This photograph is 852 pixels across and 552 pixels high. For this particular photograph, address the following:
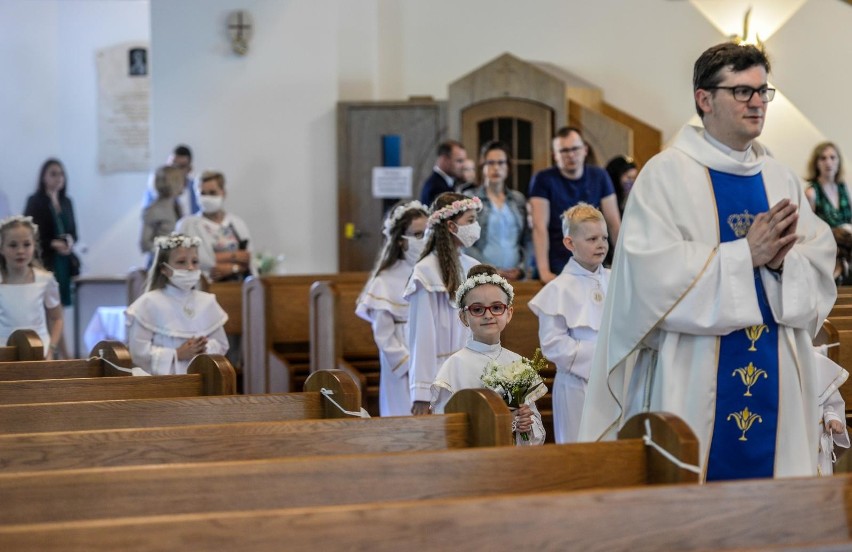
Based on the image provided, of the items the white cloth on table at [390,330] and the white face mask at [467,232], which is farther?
the white cloth on table at [390,330]

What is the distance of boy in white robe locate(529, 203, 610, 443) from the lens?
5484 millimetres

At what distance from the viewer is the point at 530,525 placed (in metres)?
2.52

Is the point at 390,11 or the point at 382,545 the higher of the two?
the point at 390,11

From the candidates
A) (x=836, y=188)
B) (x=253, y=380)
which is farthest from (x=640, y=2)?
(x=253, y=380)

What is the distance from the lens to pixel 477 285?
16.5ft

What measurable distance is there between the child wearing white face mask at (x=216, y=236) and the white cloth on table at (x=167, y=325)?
2321 mm

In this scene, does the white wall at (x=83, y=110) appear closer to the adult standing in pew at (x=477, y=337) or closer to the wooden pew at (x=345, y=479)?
the adult standing in pew at (x=477, y=337)

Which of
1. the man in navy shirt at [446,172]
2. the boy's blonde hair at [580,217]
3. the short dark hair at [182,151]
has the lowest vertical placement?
the boy's blonde hair at [580,217]

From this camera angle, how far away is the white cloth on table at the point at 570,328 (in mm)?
5461

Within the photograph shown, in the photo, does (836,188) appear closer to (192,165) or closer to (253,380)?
(253,380)

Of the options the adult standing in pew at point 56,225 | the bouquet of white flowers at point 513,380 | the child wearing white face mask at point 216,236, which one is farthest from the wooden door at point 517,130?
the bouquet of white flowers at point 513,380

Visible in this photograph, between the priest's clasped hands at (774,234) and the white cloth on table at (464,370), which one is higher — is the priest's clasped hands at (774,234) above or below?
above

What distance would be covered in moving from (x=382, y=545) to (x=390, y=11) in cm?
1136

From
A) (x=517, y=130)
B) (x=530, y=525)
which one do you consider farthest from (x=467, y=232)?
(x=517, y=130)
